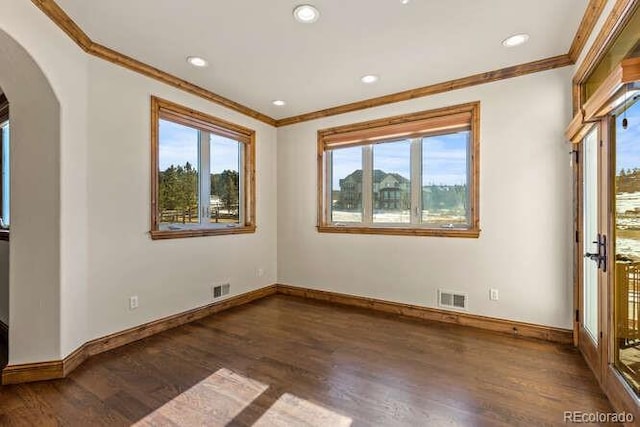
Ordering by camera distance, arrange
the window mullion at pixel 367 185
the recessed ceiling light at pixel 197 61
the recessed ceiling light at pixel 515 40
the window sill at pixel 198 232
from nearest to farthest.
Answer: the recessed ceiling light at pixel 515 40
the recessed ceiling light at pixel 197 61
the window sill at pixel 198 232
the window mullion at pixel 367 185

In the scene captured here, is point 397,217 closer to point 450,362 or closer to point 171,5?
point 450,362

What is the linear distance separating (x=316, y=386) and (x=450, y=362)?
115cm

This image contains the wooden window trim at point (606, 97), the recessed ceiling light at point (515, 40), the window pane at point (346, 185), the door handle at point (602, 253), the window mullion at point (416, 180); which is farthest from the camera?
the window pane at point (346, 185)

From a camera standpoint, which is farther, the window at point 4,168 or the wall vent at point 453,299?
the window at point 4,168

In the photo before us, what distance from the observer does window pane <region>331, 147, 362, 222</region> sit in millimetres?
4199

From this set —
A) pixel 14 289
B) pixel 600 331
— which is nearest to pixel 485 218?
pixel 600 331

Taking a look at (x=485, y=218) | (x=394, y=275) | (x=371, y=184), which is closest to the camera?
(x=485, y=218)

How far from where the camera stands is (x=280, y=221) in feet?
15.6

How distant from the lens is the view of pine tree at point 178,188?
3285 millimetres

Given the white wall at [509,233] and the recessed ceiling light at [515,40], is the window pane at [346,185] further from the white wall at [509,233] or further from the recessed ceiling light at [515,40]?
the recessed ceiling light at [515,40]

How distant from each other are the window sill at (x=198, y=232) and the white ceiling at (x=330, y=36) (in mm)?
1674

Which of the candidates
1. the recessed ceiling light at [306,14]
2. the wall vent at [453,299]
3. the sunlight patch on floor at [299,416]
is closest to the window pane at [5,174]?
the recessed ceiling light at [306,14]

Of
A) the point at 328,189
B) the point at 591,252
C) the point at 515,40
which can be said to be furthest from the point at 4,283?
the point at 591,252

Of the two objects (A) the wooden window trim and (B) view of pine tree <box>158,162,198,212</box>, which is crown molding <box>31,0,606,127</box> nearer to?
(A) the wooden window trim
